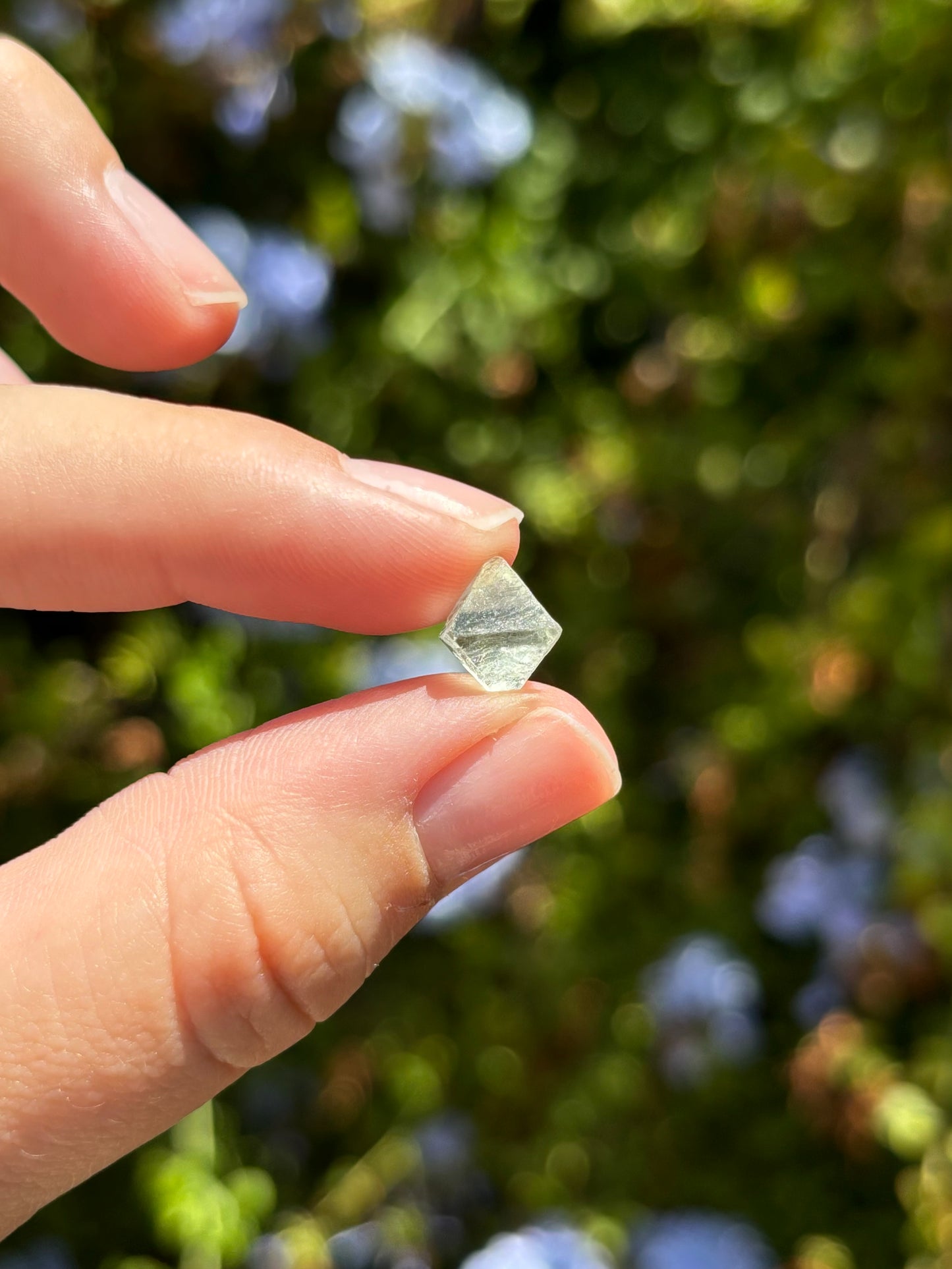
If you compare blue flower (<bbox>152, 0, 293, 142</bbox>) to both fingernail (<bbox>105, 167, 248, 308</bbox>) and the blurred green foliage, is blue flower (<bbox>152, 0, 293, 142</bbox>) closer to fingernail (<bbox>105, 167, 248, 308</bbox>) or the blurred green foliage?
the blurred green foliage

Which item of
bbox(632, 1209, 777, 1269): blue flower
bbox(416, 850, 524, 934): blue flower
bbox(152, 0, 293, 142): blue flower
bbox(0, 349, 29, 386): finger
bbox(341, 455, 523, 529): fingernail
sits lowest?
bbox(632, 1209, 777, 1269): blue flower

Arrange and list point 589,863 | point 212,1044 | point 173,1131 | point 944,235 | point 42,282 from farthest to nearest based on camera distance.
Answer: point 589,863 < point 944,235 < point 173,1131 < point 42,282 < point 212,1044

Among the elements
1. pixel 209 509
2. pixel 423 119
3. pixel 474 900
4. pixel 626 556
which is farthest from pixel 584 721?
pixel 423 119

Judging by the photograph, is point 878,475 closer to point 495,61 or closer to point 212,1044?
point 495,61

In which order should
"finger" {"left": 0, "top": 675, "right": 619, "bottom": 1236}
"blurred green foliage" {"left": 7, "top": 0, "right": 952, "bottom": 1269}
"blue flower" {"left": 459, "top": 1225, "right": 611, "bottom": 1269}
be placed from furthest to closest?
1. "blurred green foliage" {"left": 7, "top": 0, "right": 952, "bottom": 1269}
2. "blue flower" {"left": 459, "top": 1225, "right": 611, "bottom": 1269}
3. "finger" {"left": 0, "top": 675, "right": 619, "bottom": 1236}

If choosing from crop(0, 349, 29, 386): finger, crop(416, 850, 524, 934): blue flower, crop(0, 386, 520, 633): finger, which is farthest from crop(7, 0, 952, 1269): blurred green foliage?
crop(0, 386, 520, 633): finger

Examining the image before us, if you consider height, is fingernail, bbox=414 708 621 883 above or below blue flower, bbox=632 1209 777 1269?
above

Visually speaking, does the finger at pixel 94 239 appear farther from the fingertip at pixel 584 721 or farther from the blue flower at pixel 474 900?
the blue flower at pixel 474 900

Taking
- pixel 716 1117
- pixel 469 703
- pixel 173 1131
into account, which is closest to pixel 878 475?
pixel 716 1117
